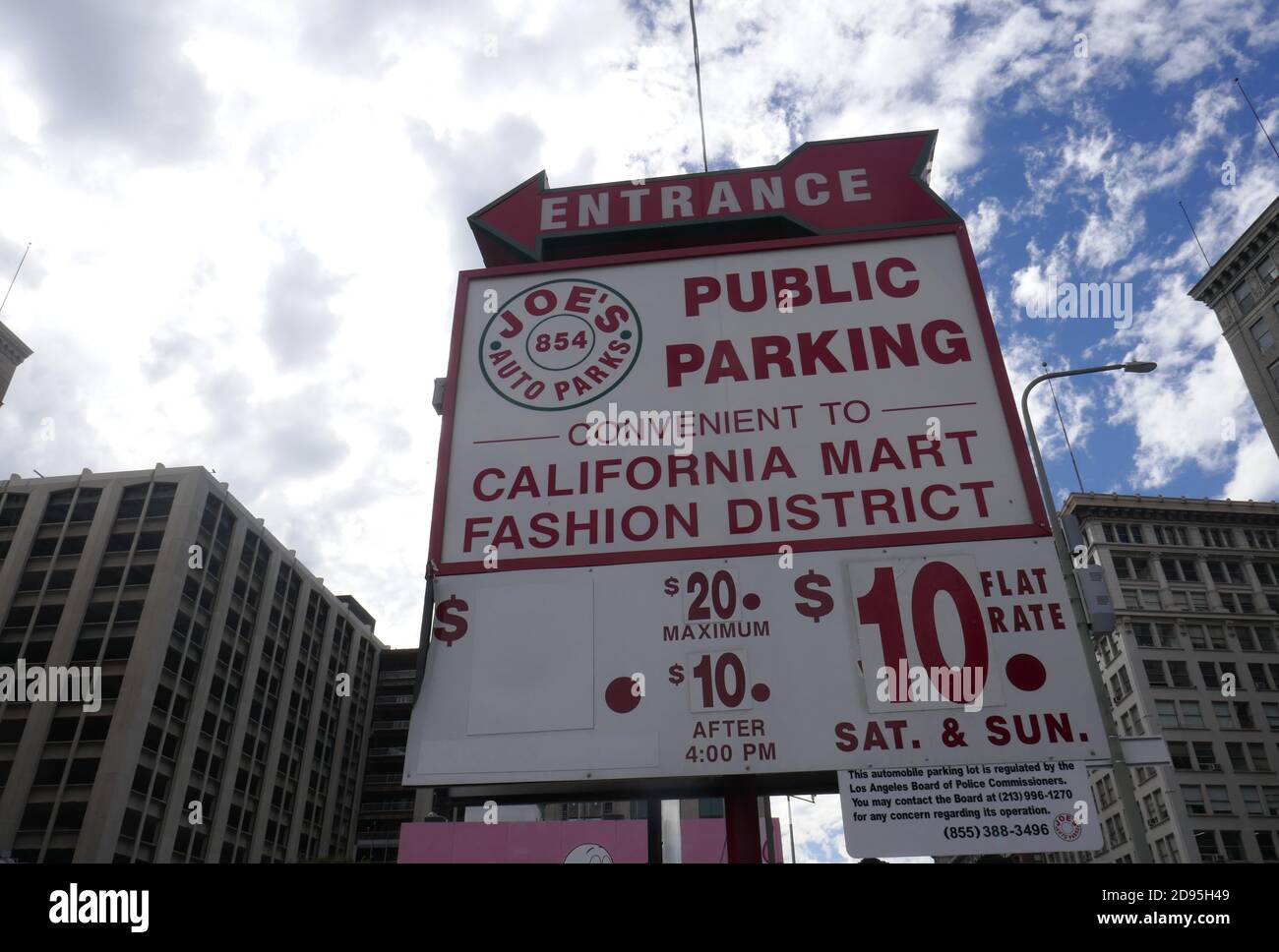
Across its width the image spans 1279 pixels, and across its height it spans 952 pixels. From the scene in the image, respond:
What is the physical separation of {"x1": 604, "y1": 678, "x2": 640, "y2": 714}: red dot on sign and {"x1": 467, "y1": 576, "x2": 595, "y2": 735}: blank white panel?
0.11m

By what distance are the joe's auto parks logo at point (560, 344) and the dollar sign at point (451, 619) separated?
1.62 metres

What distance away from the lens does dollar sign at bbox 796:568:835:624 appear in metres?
5.34

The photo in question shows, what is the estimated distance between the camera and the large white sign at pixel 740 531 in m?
5.02

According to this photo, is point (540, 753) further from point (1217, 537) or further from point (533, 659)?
point (1217, 537)

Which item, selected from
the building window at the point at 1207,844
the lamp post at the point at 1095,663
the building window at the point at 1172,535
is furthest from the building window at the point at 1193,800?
the lamp post at the point at 1095,663

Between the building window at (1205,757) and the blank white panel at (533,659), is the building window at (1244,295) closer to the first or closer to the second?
the building window at (1205,757)

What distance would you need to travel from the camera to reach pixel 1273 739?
236 feet

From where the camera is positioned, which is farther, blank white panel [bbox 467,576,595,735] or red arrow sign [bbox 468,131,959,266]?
red arrow sign [bbox 468,131,959,266]

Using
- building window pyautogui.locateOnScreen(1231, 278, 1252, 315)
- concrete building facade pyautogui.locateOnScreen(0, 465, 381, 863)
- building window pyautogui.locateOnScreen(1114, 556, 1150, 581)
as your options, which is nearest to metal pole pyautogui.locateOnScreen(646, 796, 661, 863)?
concrete building facade pyautogui.locateOnScreen(0, 465, 381, 863)
